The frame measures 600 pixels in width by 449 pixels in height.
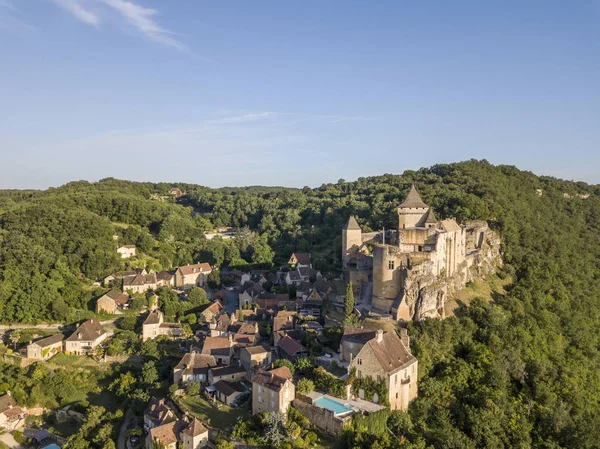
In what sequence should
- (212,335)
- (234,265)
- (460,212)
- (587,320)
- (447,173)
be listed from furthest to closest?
(447,173) → (234,265) → (460,212) → (587,320) → (212,335)

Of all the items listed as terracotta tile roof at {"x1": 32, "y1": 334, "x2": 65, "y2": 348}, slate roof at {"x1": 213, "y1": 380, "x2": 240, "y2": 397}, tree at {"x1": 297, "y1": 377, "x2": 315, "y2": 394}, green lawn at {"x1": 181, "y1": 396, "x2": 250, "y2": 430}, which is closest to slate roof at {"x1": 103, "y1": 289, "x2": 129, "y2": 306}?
terracotta tile roof at {"x1": 32, "y1": 334, "x2": 65, "y2": 348}

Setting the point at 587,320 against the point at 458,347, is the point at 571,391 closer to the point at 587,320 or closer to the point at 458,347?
the point at 458,347

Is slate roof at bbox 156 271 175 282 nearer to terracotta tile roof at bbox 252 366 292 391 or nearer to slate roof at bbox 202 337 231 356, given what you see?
slate roof at bbox 202 337 231 356

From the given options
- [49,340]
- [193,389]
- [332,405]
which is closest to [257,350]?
[193,389]

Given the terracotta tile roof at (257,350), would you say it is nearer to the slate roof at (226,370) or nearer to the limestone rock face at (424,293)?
the slate roof at (226,370)

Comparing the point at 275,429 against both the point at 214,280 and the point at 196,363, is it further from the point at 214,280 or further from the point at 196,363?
the point at 214,280

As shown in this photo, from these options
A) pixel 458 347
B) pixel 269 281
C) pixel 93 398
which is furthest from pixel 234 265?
pixel 458 347
